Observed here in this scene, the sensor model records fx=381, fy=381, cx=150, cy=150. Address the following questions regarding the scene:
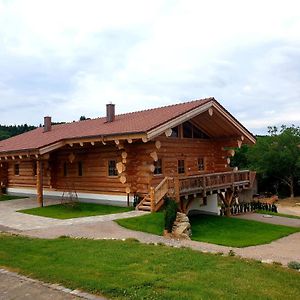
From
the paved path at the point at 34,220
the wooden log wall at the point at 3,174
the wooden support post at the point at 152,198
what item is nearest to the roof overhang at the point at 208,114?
the wooden support post at the point at 152,198

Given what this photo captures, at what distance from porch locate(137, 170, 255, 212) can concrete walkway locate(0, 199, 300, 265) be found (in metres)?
0.90

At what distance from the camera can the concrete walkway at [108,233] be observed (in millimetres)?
12156

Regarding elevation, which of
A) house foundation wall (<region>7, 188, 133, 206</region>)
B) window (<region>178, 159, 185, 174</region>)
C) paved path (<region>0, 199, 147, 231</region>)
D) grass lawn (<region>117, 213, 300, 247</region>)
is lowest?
grass lawn (<region>117, 213, 300, 247</region>)

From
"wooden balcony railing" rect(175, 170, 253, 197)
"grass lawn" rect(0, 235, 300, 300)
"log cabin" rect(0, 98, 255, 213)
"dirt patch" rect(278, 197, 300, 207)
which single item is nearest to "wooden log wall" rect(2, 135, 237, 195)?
"log cabin" rect(0, 98, 255, 213)

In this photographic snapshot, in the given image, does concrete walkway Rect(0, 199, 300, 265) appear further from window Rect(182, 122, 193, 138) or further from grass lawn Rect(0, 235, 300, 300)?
window Rect(182, 122, 193, 138)

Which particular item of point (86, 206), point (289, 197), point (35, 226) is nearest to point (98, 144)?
point (86, 206)

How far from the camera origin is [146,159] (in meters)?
Result: 18.2

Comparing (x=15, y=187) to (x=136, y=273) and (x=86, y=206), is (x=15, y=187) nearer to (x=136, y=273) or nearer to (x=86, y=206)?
(x=86, y=206)

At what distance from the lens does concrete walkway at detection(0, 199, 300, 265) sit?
39.9 ft

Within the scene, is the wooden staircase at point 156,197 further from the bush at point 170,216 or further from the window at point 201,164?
the window at point 201,164

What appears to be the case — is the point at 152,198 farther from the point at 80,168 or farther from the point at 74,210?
the point at 80,168

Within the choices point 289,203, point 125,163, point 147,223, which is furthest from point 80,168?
point 289,203

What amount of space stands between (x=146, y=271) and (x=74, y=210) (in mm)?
11012

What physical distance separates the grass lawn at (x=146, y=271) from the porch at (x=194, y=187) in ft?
20.2
